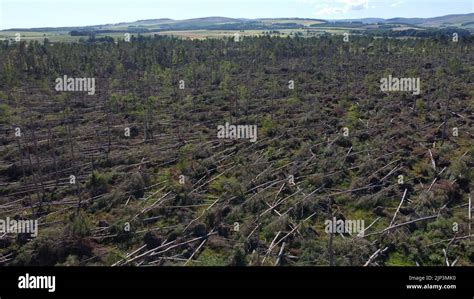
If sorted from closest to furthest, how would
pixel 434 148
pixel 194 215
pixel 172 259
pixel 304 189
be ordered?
pixel 172 259
pixel 194 215
pixel 304 189
pixel 434 148

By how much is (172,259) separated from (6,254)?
5685 millimetres

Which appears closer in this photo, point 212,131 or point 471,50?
point 212,131

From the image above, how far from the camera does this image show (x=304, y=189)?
17078 mm

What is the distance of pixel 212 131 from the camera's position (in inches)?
1011

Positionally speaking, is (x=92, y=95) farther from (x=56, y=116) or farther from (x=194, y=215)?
(x=194, y=215)

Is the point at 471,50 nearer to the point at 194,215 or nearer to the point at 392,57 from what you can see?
the point at 392,57

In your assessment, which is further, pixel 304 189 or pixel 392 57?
pixel 392 57

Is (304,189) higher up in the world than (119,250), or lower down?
higher up

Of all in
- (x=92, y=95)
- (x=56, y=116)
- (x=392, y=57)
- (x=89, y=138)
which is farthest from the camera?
(x=392, y=57)

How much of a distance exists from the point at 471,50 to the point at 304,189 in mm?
54093

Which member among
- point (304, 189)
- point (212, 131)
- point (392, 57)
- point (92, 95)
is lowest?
point (304, 189)

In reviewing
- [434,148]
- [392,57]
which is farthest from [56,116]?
[392,57]
